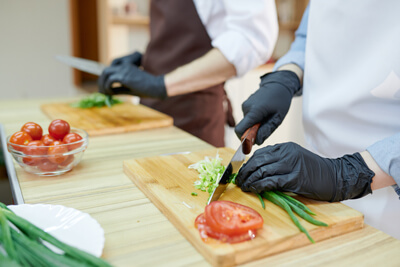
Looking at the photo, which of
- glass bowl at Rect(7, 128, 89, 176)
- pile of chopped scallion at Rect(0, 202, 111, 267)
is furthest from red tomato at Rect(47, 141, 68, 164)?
pile of chopped scallion at Rect(0, 202, 111, 267)

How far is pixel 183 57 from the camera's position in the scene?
180cm

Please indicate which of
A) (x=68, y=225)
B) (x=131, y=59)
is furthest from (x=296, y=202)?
(x=131, y=59)

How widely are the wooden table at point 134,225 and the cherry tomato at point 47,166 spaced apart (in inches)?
1.1

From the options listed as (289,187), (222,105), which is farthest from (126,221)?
(222,105)

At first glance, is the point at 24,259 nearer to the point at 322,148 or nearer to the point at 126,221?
the point at 126,221

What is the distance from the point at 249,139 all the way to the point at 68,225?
512 mm

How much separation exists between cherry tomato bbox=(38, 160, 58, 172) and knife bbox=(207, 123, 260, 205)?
1.58ft

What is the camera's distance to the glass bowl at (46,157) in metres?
0.99

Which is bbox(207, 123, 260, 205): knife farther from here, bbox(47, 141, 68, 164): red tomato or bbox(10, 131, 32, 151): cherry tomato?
bbox(10, 131, 32, 151): cherry tomato

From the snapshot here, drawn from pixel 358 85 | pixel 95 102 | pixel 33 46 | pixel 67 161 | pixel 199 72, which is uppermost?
pixel 358 85

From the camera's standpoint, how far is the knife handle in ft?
3.23

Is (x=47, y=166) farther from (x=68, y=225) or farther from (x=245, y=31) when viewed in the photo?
(x=245, y=31)

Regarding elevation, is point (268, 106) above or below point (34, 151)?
above

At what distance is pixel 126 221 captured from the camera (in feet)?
2.64
